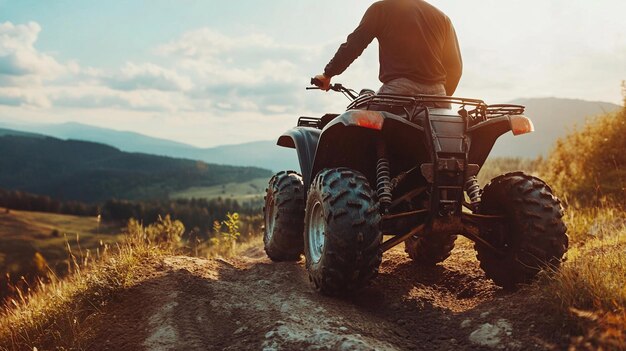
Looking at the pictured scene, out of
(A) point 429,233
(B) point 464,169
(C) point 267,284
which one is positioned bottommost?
(C) point 267,284

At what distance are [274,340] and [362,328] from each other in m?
0.70

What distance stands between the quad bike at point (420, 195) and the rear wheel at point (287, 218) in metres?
0.99

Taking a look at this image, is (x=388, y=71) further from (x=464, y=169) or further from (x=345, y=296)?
(x=345, y=296)

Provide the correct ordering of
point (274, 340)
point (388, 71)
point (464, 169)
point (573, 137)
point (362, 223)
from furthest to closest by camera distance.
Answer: point (573, 137)
point (388, 71)
point (464, 169)
point (362, 223)
point (274, 340)

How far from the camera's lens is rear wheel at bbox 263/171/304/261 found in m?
6.35

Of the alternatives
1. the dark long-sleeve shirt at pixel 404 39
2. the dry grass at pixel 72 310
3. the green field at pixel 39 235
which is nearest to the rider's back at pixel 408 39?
the dark long-sleeve shirt at pixel 404 39

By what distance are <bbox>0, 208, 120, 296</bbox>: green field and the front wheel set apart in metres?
108

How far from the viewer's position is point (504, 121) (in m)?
4.69

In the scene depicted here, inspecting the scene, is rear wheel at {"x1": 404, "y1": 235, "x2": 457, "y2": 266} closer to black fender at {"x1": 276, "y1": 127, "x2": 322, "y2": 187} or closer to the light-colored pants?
black fender at {"x1": 276, "y1": 127, "x2": 322, "y2": 187}

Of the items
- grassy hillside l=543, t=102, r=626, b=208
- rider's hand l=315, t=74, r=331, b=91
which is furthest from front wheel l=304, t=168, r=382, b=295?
grassy hillside l=543, t=102, r=626, b=208

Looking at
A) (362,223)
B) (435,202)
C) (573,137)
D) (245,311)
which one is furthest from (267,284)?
(573,137)

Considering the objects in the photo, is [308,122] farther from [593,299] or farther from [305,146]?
[593,299]

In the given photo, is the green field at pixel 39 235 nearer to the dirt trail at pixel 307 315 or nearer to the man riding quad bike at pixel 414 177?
the dirt trail at pixel 307 315

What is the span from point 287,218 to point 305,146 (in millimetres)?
952
